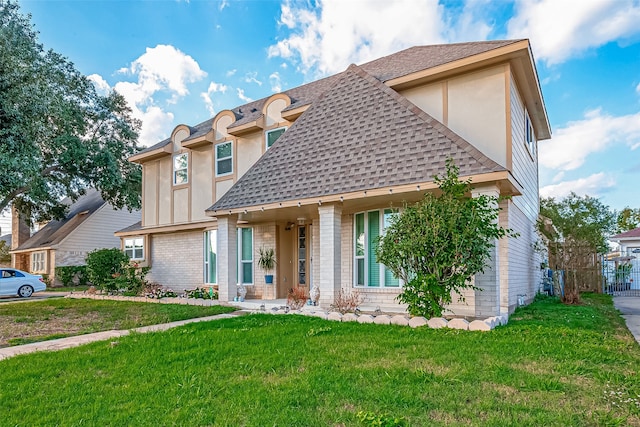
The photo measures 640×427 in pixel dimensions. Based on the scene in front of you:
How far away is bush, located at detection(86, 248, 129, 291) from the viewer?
15.8 meters

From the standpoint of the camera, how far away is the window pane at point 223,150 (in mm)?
15117

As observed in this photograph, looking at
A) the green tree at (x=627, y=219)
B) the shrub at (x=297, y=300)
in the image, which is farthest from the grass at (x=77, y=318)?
the green tree at (x=627, y=219)

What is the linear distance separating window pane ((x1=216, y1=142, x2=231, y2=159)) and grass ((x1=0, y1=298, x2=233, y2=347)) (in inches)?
235

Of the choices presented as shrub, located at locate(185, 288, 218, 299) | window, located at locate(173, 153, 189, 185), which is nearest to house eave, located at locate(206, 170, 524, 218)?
shrub, located at locate(185, 288, 218, 299)

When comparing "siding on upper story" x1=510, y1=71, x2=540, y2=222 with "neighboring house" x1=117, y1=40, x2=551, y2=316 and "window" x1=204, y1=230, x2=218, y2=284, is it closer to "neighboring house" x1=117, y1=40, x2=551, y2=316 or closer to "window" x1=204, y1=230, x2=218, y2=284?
"neighboring house" x1=117, y1=40, x2=551, y2=316

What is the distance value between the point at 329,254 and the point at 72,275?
2174 cm

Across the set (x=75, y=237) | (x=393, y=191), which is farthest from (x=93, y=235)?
(x=393, y=191)

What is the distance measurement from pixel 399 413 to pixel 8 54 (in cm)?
1129

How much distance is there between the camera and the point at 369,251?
10.5 meters

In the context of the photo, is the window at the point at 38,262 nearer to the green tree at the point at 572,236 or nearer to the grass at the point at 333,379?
the grass at the point at 333,379

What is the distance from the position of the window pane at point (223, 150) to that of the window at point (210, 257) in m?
2.84

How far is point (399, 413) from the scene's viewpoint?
11.6 ft

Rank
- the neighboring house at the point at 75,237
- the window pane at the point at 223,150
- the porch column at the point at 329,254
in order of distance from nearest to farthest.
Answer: the porch column at the point at 329,254 → the window pane at the point at 223,150 → the neighboring house at the point at 75,237

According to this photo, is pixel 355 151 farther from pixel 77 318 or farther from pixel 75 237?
pixel 75 237
